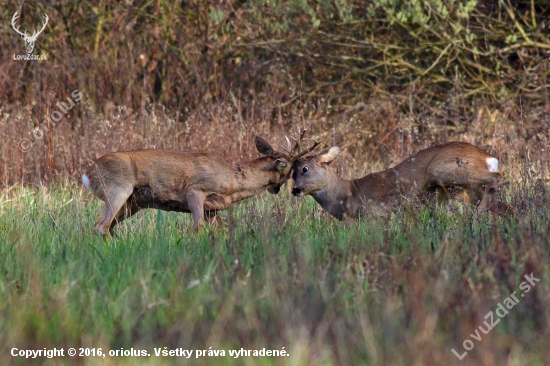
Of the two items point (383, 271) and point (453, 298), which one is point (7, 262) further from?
point (453, 298)

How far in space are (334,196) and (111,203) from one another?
2196mm

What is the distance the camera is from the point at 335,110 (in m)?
11.8

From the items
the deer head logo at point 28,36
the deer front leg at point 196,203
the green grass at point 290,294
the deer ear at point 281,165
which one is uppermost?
the deer head logo at point 28,36

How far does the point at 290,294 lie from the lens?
372 centimetres

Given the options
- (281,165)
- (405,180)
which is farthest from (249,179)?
(405,180)

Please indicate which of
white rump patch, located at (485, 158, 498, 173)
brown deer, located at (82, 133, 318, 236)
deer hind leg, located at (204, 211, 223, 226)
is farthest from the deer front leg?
white rump patch, located at (485, 158, 498, 173)

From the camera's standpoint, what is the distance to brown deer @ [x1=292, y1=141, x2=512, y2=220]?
23.6 ft

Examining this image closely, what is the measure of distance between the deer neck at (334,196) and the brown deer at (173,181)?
2.60 ft

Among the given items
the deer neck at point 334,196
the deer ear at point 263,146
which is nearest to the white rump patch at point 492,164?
the deer neck at point 334,196

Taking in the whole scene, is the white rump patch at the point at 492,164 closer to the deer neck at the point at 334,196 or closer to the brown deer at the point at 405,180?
the brown deer at the point at 405,180

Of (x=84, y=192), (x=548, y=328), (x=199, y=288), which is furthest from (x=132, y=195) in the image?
(x=548, y=328)

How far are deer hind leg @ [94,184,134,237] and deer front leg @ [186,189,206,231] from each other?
46 cm

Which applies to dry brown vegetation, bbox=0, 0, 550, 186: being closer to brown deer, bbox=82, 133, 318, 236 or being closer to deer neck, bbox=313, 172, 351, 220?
deer neck, bbox=313, 172, 351, 220

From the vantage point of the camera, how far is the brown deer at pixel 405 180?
7180 millimetres
